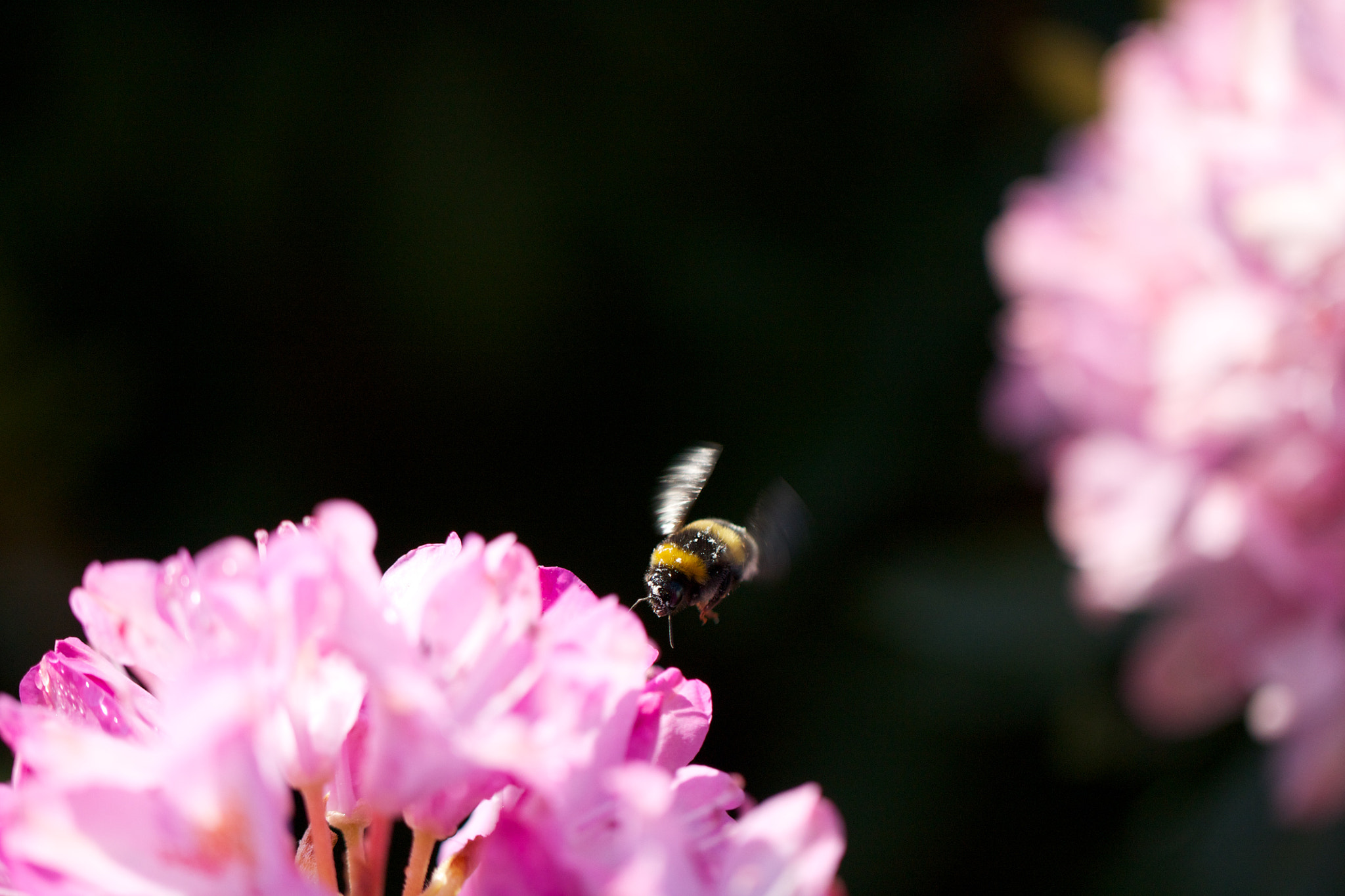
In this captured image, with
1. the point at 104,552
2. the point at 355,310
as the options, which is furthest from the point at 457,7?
the point at 104,552

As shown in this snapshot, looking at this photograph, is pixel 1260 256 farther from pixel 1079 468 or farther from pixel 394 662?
pixel 394 662

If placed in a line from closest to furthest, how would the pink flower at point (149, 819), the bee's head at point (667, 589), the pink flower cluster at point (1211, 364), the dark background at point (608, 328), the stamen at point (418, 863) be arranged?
the pink flower at point (149, 819) < the stamen at point (418, 863) < the bee's head at point (667, 589) < the pink flower cluster at point (1211, 364) < the dark background at point (608, 328)

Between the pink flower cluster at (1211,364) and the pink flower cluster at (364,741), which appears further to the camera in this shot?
the pink flower cluster at (1211,364)

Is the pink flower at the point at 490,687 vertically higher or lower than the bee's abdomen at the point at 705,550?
lower

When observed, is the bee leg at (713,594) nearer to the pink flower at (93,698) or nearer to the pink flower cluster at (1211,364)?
the pink flower at (93,698)

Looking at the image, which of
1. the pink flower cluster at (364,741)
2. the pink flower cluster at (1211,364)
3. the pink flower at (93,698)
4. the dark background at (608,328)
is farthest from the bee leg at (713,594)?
the dark background at (608,328)

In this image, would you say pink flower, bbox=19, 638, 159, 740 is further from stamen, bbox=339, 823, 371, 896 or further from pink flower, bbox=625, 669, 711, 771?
pink flower, bbox=625, 669, 711, 771

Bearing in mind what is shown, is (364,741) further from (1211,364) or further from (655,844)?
(1211,364)

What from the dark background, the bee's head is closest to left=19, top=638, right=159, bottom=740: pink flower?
the bee's head
